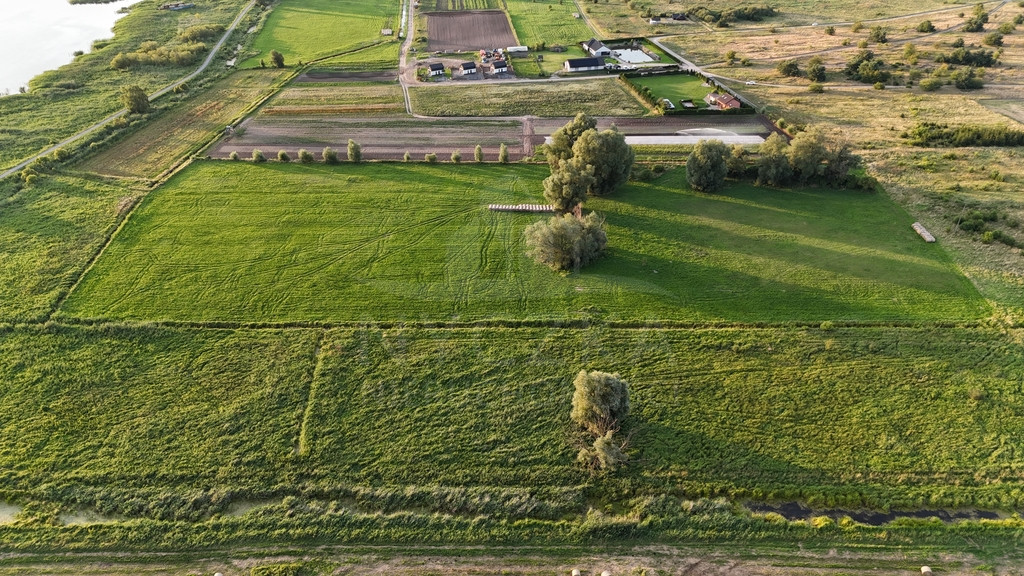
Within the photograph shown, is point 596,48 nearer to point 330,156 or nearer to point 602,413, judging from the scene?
point 330,156

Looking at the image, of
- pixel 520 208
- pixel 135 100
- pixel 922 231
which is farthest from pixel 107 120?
pixel 922 231

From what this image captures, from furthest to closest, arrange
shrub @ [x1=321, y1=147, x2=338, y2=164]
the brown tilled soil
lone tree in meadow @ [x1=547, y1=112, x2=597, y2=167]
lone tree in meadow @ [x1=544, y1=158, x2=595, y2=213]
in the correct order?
the brown tilled soil, shrub @ [x1=321, y1=147, x2=338, y2=164], lone tree in meadow @ [x1=547, y1=112, x2=597, y2=167], lone tree in meadow @ [x1=544, y1=158, x2=595, y2=213]

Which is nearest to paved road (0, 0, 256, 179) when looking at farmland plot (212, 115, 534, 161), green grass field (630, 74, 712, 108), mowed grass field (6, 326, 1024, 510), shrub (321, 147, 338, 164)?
farmland plot (212, 115, 534, 161)

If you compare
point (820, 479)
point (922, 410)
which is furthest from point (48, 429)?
point (922, 410)

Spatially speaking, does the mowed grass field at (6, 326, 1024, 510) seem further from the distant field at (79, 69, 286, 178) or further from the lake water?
the lake water

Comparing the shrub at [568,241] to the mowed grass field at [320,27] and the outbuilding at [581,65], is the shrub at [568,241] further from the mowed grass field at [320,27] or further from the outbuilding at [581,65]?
the mowed grass field at [320,27]

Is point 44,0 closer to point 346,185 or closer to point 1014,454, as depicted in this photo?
point 346,185

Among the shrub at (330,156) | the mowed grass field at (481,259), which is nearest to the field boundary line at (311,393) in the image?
the mowed grass field at (481,259)
